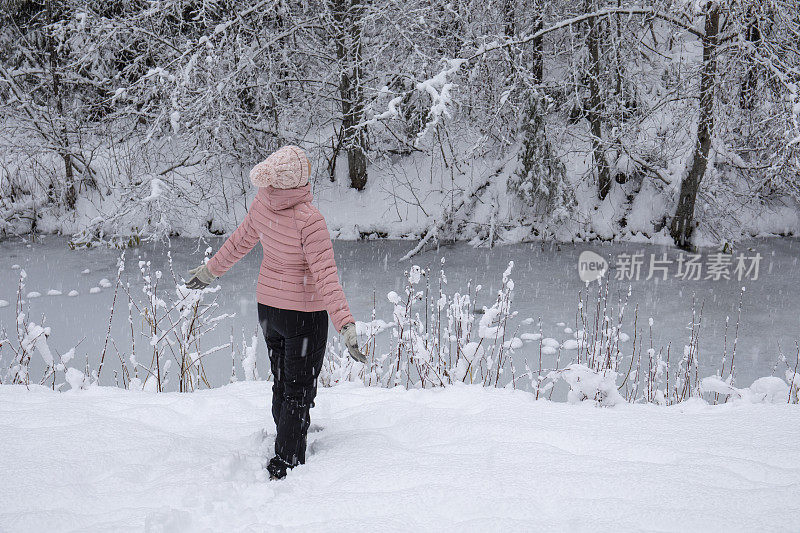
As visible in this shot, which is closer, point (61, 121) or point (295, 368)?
point (295, 368)

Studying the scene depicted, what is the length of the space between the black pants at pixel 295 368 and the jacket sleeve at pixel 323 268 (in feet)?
0.58

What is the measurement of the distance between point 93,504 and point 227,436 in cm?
91

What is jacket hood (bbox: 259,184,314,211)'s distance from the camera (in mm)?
2742

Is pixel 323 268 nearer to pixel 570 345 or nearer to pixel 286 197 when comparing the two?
pixel 286 197

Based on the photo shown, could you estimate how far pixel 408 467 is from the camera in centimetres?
271

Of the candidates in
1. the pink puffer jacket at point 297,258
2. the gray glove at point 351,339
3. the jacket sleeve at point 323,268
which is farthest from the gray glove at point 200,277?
the gray glove at point 351,339

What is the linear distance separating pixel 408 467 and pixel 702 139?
9159 millimetres

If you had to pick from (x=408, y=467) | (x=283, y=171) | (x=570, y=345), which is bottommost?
(x=570, y=345)

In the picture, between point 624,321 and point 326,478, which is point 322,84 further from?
point 326,478

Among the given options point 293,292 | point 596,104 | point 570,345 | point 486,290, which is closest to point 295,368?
point 293,292

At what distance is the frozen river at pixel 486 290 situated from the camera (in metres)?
6.63

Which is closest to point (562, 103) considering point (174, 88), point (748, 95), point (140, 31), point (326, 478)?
point (748, 95)

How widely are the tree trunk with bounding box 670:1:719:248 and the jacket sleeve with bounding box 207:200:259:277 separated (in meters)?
7.46

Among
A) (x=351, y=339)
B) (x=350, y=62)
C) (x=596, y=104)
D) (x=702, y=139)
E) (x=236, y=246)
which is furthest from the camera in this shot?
(x=596, y=104)
